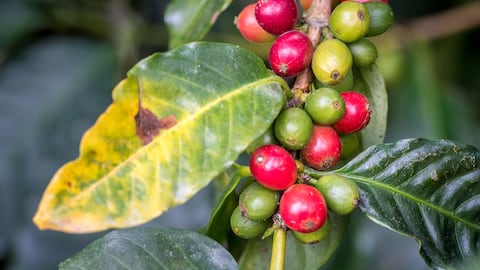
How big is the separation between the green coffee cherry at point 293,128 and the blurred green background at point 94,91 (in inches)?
31.8

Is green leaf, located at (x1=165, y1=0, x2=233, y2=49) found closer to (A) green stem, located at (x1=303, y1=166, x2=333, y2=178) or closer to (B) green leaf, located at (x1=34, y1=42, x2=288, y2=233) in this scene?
(B) green leaf, located at (x1=34, y1=42, x2=288, y2=233)

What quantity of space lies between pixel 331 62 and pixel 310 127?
0.25ft

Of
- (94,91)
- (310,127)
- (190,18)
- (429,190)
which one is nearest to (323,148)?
(310,127)

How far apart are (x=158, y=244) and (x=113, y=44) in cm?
124

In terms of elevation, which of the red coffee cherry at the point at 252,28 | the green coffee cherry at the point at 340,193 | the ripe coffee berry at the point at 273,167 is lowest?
the green coffee cherry at the point at 340,193

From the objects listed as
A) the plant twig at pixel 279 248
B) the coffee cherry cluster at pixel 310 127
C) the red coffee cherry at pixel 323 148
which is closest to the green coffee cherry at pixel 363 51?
the coffee cherry cluster at pixel 310 127

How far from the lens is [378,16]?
2.69ft

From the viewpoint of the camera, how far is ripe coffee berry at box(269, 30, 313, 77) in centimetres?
76

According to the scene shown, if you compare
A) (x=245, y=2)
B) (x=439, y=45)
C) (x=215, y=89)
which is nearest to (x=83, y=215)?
(x=215, y=89)

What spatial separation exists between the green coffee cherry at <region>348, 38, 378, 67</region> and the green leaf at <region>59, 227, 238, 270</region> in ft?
0.90

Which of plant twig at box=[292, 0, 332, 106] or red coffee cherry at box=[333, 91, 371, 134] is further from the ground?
plant twig at box=[292, 0, 332, 106]

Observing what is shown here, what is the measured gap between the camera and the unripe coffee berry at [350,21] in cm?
77

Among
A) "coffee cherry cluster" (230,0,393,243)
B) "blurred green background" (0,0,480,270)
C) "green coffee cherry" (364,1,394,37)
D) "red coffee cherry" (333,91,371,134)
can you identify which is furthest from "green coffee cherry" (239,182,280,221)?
"blurred green background" (0,0,480,270)

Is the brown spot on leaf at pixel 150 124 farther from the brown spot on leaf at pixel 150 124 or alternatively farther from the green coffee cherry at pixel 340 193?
the green coffee cherry at pixel 340 193
